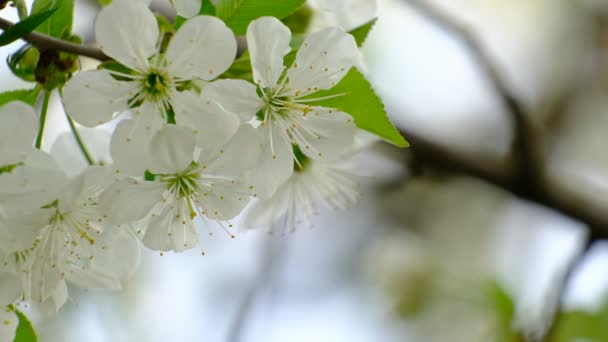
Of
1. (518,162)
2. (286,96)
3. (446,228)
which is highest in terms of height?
(286,96)

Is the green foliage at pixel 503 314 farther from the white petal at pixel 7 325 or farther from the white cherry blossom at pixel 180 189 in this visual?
the white petal at pixel 7 325

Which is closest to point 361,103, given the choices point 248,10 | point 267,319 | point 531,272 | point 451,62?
point 248,10

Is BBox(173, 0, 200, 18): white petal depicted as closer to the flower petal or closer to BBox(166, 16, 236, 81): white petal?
BBox(166, 16, 236, 81): white petal

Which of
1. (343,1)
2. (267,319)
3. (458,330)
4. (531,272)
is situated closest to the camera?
(343,1)

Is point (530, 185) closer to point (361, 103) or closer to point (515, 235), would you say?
point (361, 103)

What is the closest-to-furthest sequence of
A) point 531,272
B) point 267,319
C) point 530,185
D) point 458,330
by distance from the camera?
point 530,185, point 267,319, point 458,330, point 531,272

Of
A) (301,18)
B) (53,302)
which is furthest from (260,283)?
(53,302)

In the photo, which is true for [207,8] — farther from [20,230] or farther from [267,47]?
[20,230]
